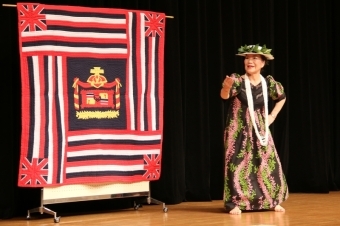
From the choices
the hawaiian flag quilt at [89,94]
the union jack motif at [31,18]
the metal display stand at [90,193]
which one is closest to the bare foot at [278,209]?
the metal display stand at [90,193]

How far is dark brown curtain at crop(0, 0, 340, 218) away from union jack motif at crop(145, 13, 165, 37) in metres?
0.50

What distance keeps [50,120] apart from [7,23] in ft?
2.92

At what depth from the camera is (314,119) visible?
24.0 ft

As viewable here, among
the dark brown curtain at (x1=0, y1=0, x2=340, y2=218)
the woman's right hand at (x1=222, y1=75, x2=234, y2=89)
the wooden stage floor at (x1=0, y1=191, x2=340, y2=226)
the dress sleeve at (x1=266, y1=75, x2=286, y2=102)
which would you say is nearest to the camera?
the wooden stage floor at (x1=0, y1=191, x2=340, y2=226)

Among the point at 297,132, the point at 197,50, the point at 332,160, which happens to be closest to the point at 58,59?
the point at 197,50

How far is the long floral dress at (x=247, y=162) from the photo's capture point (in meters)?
5.60

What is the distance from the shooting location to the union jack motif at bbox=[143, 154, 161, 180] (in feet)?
18.8

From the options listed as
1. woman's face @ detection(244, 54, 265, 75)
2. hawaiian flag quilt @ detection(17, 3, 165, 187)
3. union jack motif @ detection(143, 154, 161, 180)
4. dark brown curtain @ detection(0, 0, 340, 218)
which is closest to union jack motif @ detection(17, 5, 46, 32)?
hawaiian flag quilt @ detection(17, 3, 165, 187)

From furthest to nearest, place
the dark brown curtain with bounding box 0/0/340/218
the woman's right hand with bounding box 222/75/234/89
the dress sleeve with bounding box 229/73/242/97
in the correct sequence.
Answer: the dark brown curtain with bounding box 0/0/340/218
the dress sleeve with bounding box 229/73/242/97
the woman's right hand with bounding box 222/75/234/89

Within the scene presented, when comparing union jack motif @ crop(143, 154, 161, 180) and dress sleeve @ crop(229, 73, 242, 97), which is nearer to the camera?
dress sleeve @ crop(229, 73, 242, 97)

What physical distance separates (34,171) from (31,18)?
109cm

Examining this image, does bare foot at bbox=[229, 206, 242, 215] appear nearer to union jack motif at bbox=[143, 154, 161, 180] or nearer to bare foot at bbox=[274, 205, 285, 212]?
bare foot at bbox=[274, 205, 285, 212]

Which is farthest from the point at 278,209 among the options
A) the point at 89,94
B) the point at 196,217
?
the point at 89,94

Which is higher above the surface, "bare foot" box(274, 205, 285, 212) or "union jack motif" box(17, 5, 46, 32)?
"union jack motif" box(17, 5, 46, 32)
